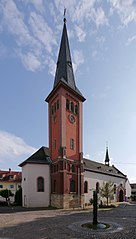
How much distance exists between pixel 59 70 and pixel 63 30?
312 inches

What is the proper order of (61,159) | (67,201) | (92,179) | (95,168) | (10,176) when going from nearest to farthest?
(67,201) < (61,159) < (92,179) < (95,168) < (10,176)

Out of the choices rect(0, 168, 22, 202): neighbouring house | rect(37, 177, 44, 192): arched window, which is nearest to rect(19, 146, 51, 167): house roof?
rect(37, 177, 44, 192): arched window

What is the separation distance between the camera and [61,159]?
109 feet

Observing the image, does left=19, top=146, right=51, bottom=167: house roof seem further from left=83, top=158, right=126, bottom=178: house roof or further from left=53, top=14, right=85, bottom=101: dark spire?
left=53, top=14, right=85, bottom=101: dark spire

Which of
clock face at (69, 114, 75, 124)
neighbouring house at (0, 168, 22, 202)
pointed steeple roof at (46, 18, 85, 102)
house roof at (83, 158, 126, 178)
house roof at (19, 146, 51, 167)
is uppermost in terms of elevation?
pointed steeple roof at (46, 18, 85, 102)

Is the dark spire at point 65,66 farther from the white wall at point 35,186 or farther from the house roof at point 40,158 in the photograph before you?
the white wall at point 35,186

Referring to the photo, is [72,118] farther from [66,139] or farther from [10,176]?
[10,176]

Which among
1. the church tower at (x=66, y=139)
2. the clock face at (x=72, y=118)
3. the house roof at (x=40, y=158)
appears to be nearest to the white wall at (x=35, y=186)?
the house roof at (x=40, y=158)

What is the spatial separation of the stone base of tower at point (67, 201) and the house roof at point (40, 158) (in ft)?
17.2

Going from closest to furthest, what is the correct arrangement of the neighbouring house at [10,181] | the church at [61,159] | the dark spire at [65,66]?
the church at [61,159], the dark spire at [65,66], the neighbouring house at [10,181]

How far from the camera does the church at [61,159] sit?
33656 mm

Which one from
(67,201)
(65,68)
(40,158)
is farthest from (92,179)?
(65,68)

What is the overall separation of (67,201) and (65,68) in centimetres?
2048

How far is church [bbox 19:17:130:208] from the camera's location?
33.7m
